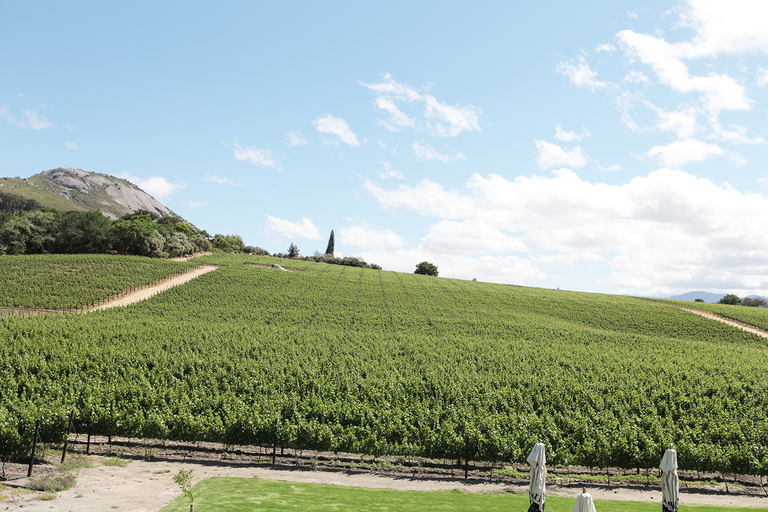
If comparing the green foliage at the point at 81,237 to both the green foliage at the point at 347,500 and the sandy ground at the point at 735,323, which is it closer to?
the green foliage at the point at 347,500

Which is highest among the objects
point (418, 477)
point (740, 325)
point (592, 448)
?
point (740, 325)

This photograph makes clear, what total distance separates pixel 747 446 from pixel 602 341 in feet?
97.9

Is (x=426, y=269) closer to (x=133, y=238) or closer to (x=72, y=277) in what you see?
(x=133, y=238)

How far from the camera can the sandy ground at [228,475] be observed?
14.4m

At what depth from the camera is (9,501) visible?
43.7 feet

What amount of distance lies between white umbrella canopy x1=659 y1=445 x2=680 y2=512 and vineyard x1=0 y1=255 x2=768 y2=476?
733 cm

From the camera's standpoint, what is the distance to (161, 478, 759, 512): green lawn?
13750 millimetres

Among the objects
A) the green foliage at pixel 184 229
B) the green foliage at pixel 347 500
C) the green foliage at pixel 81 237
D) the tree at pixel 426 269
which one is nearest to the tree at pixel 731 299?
the tree at pixel 426 269

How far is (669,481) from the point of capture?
12492 millimetres

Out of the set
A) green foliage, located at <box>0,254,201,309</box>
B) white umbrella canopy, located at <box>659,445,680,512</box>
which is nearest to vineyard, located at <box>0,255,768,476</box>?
green foliage, located at <box>0,254,201,309</box>

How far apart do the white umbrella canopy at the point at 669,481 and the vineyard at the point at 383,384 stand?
7.33 metres

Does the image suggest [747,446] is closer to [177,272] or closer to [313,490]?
[313,490]

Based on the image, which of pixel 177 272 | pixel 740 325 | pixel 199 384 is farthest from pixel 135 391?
pixel 740 325

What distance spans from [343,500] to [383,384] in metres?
13.4
